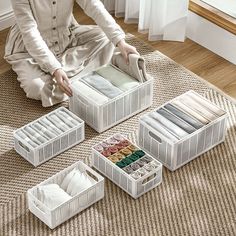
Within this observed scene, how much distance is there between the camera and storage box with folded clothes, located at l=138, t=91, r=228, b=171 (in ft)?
10.9

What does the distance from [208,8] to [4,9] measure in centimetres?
109

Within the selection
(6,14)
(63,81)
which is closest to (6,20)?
(6,14)

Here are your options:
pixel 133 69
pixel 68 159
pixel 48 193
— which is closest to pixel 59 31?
pixel 133 69

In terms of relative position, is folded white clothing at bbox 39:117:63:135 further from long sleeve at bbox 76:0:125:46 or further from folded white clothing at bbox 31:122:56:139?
long sleeve at bbox 76:0:125:46

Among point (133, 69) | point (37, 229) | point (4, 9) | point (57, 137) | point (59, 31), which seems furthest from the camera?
point (4, 9)

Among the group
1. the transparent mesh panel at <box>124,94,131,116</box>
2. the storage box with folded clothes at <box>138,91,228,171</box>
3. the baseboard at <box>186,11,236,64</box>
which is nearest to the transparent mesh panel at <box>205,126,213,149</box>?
the storage box with folded clothes at <box>138,91,228,171</box>

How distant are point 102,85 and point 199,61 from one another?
72 centimetres

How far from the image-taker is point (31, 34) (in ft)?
11.9

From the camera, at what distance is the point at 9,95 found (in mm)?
3805

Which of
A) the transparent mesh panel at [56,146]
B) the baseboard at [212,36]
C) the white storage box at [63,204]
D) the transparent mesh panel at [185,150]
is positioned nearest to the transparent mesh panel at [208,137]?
the transparent mesh panel at [185,150]

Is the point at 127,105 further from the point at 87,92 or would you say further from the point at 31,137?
the point at 31,137

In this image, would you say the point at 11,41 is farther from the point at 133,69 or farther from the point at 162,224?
the point at 162,224

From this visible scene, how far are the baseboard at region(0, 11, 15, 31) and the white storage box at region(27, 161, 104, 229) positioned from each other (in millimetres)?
1317

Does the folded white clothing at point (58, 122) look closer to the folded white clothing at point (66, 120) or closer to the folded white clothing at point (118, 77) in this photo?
the folded white clothing at point (66, 120)
